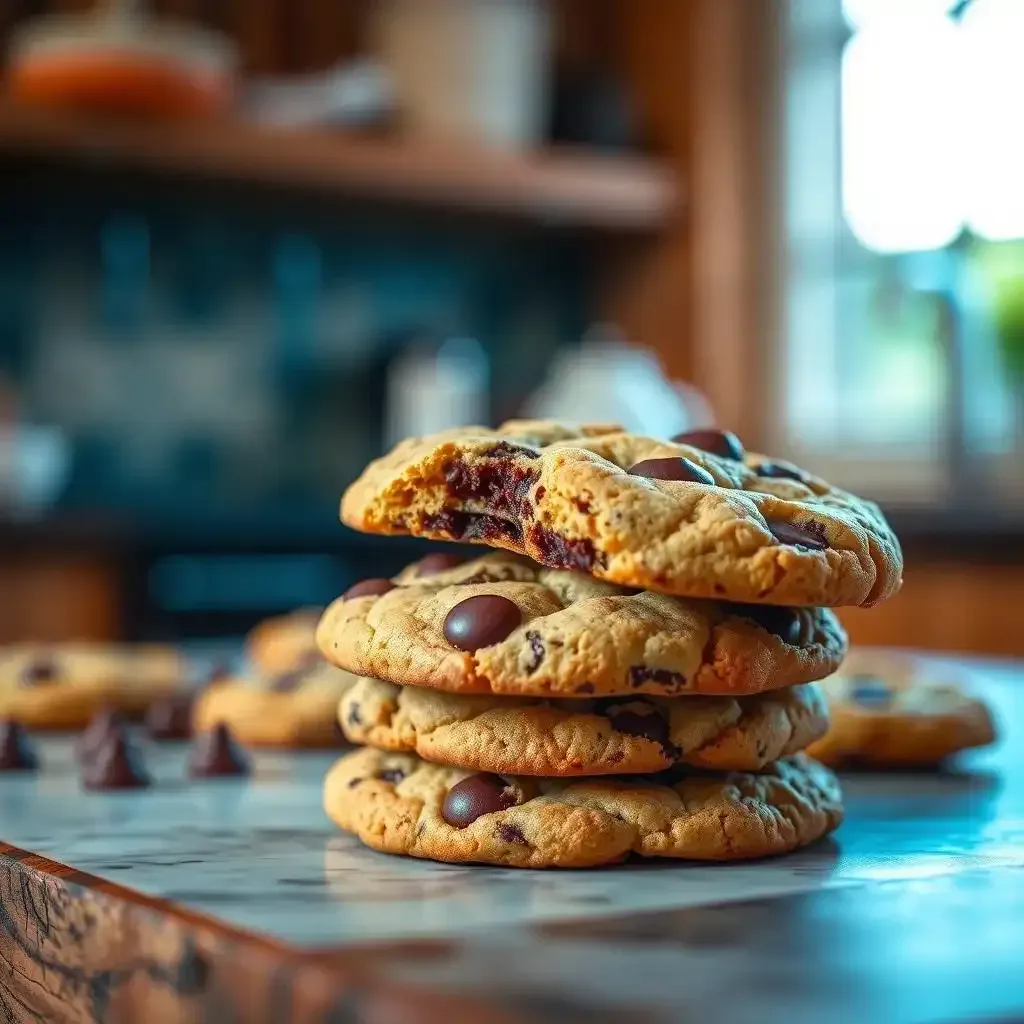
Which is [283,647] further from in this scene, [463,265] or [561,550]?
[463,265]

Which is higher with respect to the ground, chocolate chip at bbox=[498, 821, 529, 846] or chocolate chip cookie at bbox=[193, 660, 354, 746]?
chocolate chip cookie at bbox=[193, 660, 354, 746]

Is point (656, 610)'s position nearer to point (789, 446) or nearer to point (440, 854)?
point (440, 854)

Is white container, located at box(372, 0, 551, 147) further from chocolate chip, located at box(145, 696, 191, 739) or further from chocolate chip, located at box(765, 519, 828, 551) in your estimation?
chocolate chip, located at box(765, 519, 828, 551)

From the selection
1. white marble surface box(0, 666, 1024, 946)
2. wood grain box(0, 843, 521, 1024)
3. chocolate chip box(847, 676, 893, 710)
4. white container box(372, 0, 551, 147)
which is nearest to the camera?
wood grain box(0, 843, 521, 1024)

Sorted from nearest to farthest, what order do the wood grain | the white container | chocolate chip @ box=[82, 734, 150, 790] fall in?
the wood grain → chocolate chip @ box=[82, 734, 150, 790] → the white container

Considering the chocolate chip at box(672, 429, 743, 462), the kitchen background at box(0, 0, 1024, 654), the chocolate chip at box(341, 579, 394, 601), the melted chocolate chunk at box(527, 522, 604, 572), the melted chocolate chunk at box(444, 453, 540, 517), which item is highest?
the kitchen background at box(0, 0, 1024, 654)

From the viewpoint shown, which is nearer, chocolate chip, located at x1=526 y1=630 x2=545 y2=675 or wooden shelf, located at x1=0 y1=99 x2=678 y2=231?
chocolate chip, located at x1=526 y1=630 x2=545 y2=675

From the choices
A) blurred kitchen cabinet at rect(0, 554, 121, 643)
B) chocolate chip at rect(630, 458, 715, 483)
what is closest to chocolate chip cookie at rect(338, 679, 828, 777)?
chocolate chip at rect(630, 458, 715, 483)
